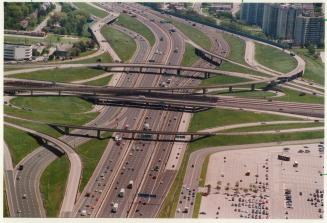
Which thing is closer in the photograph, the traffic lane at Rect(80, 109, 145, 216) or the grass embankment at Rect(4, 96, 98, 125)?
the traffic lane at Rect(80, 109, 145, 216)

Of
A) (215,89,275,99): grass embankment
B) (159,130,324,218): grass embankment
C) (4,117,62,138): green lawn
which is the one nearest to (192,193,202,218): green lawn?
(159,130,324,218): grass embankment

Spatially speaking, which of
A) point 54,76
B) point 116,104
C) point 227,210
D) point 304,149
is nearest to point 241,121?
point 304,149

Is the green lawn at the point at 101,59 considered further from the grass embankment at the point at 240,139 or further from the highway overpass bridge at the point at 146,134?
the grass embankment at the point at 240,139

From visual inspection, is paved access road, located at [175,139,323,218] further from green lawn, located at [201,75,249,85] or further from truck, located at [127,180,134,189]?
green lawn, located at [201,75,249,85]

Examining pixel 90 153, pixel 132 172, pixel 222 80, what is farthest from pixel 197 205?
pixel 222 80

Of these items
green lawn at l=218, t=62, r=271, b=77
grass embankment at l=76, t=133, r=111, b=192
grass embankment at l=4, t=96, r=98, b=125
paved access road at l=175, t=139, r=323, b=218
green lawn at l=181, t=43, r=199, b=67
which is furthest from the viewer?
green lawn at l=181, t=43, r=199, b=67

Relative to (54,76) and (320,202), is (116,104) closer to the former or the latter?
(54,76)
